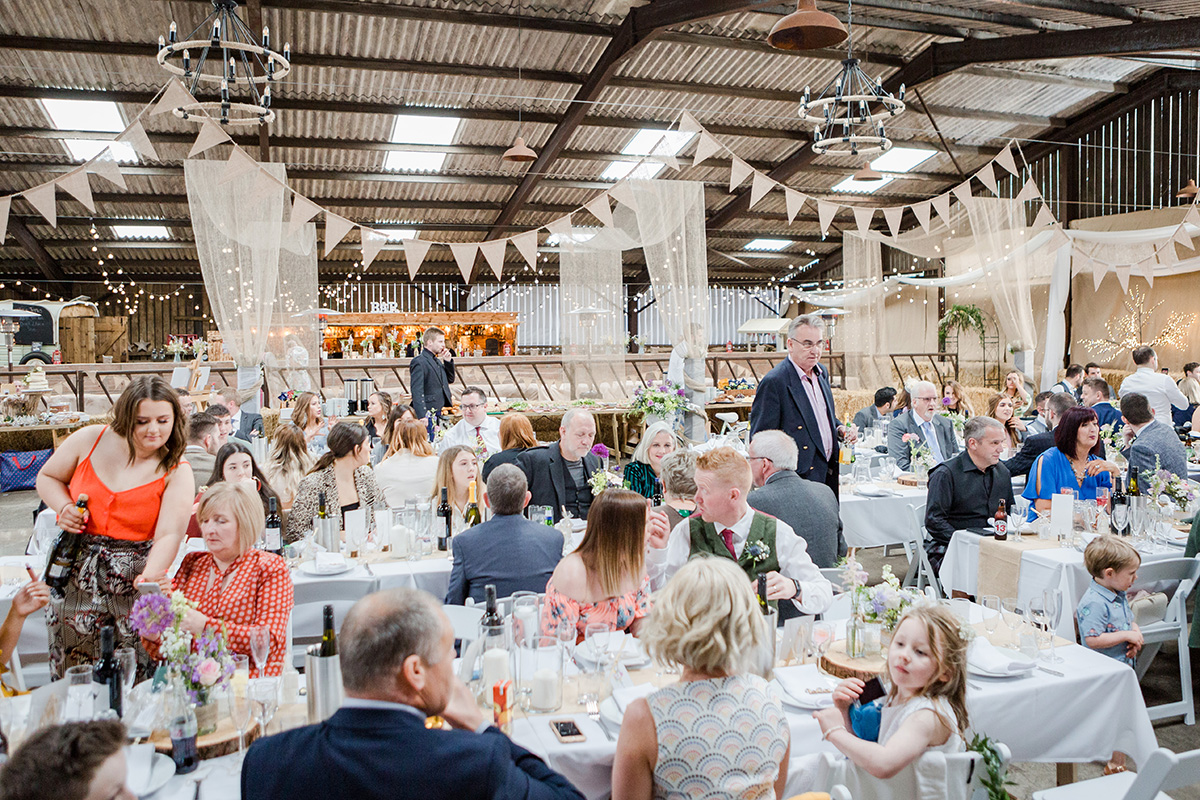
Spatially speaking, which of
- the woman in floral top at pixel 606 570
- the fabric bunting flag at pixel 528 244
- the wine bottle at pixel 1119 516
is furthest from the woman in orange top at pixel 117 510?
the fabric bunting flag at pixel 528 244

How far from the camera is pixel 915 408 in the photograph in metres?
6.09

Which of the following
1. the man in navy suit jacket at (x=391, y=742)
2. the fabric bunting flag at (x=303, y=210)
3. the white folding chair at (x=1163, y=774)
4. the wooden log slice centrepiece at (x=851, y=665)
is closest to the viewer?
the man in navy suit jacket at (x=391, y=742)

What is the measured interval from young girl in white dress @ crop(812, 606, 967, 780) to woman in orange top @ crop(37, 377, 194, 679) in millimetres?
2156

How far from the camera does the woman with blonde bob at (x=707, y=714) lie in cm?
163

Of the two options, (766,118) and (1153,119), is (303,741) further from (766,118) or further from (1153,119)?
(1153,119)

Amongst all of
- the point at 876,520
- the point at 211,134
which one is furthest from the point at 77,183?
the point at 876,520

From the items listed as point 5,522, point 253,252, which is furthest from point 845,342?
point 5,522

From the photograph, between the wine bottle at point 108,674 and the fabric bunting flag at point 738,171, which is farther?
the fabric bunting flag at point 738,171

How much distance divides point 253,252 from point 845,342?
27.7 feet

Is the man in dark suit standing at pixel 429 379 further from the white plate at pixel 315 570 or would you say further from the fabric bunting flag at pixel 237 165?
the white plate at pixel 315 570

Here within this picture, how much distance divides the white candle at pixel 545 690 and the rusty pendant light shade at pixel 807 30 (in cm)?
411

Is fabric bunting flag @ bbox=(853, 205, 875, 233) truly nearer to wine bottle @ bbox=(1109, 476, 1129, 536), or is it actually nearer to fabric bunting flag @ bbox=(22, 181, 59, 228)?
wine bottle @ bbox=(1109, 476, 1129, 536)

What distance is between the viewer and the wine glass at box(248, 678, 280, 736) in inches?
76.5

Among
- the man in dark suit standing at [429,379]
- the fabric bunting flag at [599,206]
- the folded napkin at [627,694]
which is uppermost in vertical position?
the fabric bunting flag at [599,206]
